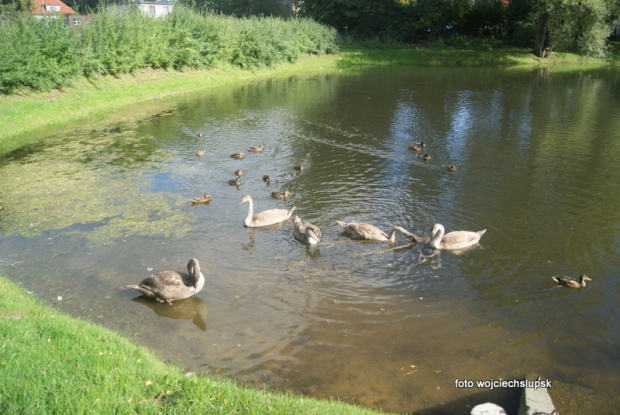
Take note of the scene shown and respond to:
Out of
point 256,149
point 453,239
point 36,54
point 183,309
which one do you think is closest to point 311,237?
→ point 453,239

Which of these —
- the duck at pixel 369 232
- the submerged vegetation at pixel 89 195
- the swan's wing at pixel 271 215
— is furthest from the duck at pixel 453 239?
the submerged vegetation at pixel 89 195

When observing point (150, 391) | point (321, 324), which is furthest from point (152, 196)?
point (150, 391)

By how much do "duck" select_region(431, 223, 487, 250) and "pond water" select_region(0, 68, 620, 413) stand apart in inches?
11.6

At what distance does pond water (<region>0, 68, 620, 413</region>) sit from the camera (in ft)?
27.0

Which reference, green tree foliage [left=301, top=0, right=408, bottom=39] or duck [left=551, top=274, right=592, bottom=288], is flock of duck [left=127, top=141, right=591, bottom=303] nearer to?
duck [left=551, top=274, right=592, bottom=288]

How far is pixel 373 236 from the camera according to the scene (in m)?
12.6

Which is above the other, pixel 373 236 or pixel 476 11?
pixel 476 11

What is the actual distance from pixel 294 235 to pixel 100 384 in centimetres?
737

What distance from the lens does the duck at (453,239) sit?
1207cm

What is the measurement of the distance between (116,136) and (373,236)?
16.5 meters

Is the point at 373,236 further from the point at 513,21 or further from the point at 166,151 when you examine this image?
the point at 513,21

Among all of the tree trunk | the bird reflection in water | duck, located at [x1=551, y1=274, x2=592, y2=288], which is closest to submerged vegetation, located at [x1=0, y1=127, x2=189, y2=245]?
the bird reflection in water

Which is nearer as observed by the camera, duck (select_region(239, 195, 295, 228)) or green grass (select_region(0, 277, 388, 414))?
green grass (select_region(0, 277, 388, 414))

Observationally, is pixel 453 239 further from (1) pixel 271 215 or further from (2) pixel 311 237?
(1) pixel 271 215
